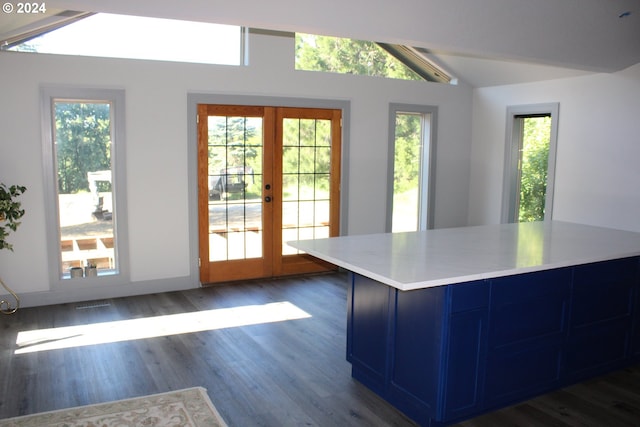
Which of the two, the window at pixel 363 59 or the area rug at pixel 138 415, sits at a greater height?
the window at pixel 363 59

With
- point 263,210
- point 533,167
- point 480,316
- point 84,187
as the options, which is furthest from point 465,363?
point 533,167

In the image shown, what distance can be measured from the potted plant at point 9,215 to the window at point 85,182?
314mm

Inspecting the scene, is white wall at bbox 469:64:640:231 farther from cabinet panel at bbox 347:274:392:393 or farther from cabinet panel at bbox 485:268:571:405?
cabinet panel at bbox 347:274:392:393

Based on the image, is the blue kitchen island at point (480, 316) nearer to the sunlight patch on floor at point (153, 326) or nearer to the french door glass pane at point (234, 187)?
the sunlight patch on floor at point (153, 326)

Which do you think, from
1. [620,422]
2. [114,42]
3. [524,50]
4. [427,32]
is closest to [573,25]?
[524,50]

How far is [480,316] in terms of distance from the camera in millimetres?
3002

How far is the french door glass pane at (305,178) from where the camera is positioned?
6.37 m

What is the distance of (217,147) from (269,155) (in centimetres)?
62

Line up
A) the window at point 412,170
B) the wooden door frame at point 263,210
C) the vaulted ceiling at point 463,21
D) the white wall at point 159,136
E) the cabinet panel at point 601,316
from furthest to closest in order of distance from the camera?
the window at point 412,170
the wooden door frame at point 263,210
the white wall at point 159,136
the cabinet panel at point 601,316
the vaulted ceiling at point 463,21

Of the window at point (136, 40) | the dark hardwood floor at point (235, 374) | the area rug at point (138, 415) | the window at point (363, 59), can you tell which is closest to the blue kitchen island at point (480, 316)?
the dark hardwood floor at point (235, 374)

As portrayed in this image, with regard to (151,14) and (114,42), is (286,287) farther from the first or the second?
(151,14)

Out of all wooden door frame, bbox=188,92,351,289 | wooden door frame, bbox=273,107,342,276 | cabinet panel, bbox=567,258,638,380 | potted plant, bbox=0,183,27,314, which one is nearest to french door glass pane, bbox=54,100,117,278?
potted plant, bbox=0,183,27,314

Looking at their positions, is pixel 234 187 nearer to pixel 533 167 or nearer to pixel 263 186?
pixel 263 186

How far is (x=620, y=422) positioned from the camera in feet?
10.3
